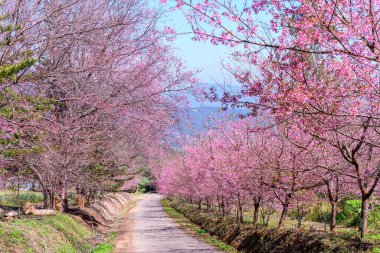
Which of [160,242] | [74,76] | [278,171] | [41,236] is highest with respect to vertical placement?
[74,76]

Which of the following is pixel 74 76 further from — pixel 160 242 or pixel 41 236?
pixel 160 242

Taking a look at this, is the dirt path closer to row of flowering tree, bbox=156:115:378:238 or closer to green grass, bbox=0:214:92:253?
green grass, bbox=0:214:92:253

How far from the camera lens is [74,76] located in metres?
11.4

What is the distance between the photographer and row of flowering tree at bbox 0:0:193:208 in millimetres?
8352

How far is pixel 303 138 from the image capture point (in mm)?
13969

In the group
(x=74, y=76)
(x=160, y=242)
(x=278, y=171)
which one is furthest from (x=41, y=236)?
(x=278, y=171)

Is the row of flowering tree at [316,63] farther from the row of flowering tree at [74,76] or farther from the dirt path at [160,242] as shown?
the dirt path at [160,242]

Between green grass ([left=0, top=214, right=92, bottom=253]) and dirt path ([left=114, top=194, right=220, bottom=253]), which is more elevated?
green grass ([left=0, top=214, right=92, bottom=253])

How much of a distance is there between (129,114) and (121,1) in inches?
147

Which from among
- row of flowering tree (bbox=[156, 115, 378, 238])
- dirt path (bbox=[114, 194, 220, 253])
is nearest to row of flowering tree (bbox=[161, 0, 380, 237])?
row of flowering tree (bbox=[156, 115, 378, 238])

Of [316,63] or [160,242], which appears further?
[160,242]

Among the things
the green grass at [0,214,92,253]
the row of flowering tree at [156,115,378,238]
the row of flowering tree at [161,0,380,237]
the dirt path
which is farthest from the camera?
the dirt path

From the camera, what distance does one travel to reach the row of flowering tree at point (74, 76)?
835 centimetres

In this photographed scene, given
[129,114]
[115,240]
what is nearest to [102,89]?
[129,114]
